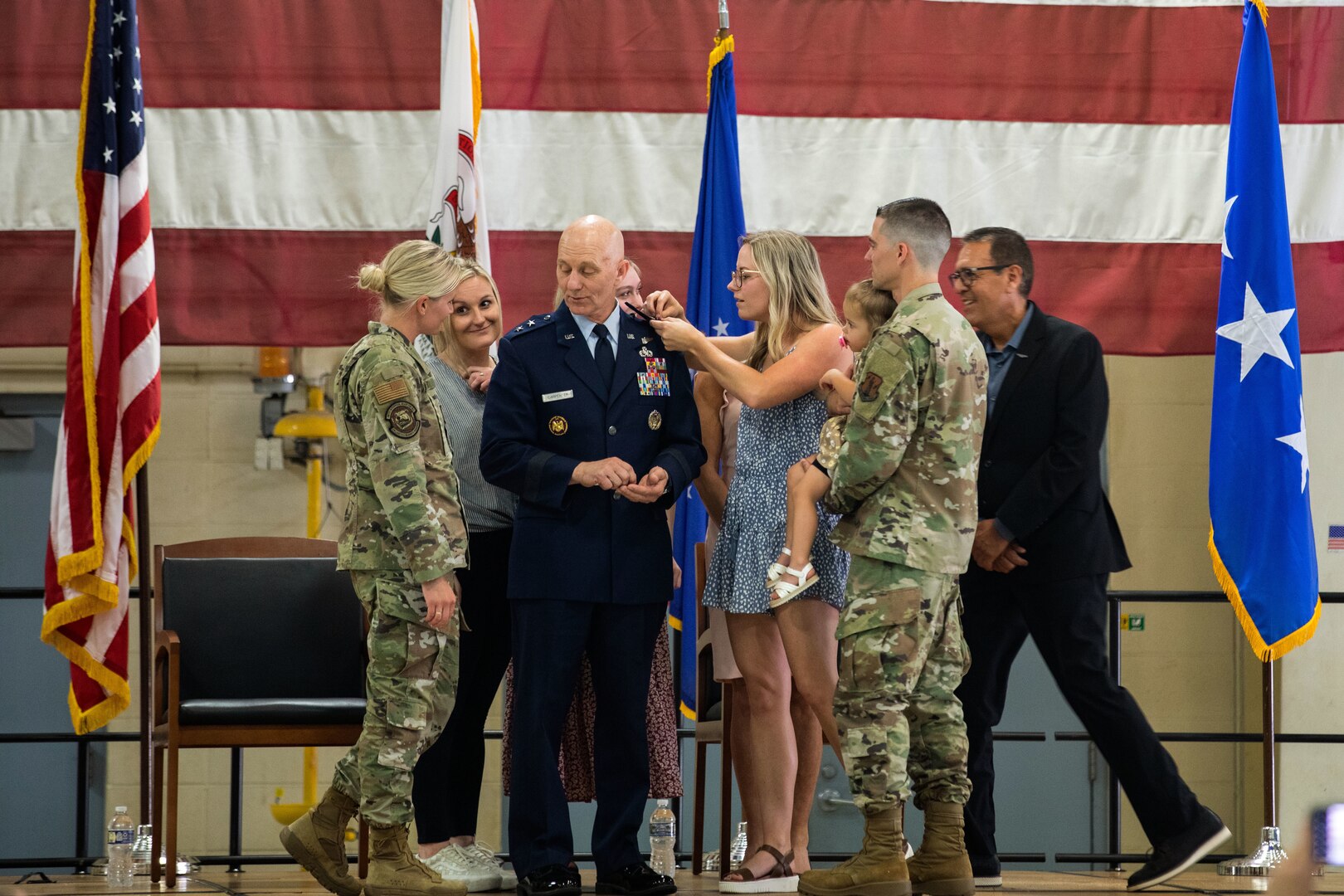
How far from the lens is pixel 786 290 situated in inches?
149

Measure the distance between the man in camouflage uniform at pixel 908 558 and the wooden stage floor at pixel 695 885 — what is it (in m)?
0.57

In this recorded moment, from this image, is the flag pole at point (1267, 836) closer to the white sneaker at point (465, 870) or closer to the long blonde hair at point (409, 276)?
the white sneaker at point (465, 870)

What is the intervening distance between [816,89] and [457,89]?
124 cm

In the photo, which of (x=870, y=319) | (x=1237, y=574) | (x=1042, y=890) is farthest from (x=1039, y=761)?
(x=870, y=319)

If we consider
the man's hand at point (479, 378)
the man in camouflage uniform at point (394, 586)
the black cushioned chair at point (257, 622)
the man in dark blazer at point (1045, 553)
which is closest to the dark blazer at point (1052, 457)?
the man in dark blazer at point (1045, 553)

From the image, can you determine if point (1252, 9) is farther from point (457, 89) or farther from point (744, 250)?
point (457, 89)

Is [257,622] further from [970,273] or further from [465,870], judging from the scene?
[970,273]

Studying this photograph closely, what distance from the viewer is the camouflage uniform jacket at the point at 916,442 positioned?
3.30 metres

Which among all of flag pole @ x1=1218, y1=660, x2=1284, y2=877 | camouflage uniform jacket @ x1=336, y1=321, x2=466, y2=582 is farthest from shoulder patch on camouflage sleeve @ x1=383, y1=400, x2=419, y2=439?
flag pole @ x1=1218, y1=660, x2=1284, y2=877

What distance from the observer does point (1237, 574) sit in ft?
14.9

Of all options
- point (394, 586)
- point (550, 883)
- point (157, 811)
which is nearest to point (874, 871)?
point (550, 883)

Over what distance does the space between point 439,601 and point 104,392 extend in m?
1.67

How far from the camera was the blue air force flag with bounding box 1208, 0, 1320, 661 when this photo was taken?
4520mm

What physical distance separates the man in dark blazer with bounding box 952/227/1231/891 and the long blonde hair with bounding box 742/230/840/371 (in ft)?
1.44
